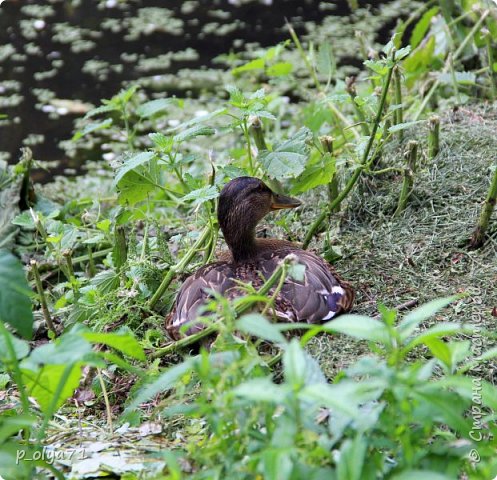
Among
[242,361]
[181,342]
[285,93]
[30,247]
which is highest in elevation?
[242,361]

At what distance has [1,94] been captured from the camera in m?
7.96

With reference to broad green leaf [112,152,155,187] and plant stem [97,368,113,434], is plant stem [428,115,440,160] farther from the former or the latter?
plant stem [97,368,113,434]

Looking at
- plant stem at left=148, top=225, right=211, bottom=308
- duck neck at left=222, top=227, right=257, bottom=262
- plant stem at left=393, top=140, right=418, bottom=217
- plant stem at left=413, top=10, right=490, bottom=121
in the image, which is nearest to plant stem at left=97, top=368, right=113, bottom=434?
plant stem at left=148, top=225, right=211, bottom=308

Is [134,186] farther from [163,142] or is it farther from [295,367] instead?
[295,367]

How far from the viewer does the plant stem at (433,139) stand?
4.69 meters

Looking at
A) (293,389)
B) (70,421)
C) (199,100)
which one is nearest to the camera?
(293,389)

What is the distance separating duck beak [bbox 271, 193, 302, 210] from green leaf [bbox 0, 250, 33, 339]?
1.92m

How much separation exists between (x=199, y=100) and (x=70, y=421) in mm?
4853

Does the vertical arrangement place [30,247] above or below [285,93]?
above

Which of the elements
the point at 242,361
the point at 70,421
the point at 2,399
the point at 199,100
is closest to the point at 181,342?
the point at 70,421

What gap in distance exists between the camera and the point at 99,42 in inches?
340

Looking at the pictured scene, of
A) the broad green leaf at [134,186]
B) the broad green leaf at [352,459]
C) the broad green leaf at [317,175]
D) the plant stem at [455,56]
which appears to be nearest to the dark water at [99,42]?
the plant stem at [455,56]

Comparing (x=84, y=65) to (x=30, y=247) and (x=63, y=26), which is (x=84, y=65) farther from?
(x=30, y=247)

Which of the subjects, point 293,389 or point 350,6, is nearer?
point 293,389
